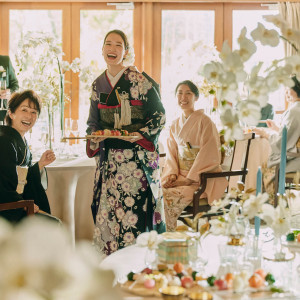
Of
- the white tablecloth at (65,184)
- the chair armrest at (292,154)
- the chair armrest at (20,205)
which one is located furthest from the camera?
the chair armrest at (292,154)

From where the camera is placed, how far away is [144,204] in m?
3.18

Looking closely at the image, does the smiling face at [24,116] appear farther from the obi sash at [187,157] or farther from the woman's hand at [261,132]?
the woman's hand at [261,132]

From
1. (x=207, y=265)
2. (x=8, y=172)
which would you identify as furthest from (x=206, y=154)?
(x=207, y=265)

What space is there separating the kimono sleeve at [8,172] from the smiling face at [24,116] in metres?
0.14

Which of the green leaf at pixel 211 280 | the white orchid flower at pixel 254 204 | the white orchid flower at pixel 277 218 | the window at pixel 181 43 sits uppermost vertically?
the window at pixel 181 43

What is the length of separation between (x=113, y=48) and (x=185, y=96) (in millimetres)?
1023

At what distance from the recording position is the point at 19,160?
2.86 m

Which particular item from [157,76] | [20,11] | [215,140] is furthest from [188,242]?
[20,11]

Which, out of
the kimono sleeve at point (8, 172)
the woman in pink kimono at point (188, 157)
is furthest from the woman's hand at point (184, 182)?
the kimono sleeve at point (8, 172)

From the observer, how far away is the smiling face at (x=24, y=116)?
2883mm

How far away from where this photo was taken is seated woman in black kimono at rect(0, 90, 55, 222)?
2.69 meters

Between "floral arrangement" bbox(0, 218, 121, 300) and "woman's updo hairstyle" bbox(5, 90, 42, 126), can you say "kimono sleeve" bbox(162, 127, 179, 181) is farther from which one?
"floral arrangement" bbox(0, 218, 121, 300)

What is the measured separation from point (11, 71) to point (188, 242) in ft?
12.1

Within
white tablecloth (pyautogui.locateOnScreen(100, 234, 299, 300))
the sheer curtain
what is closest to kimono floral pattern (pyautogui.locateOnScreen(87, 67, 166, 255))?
white tablecloth (pyautogui.locateOnScreen(100, 234, 299, 300))
